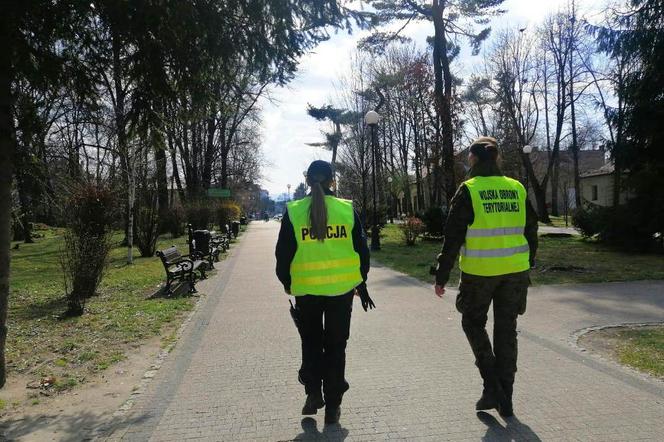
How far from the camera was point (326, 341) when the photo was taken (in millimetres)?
3791

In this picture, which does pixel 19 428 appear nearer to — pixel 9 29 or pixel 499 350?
pixel 9 29

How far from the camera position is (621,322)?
6.92 metres

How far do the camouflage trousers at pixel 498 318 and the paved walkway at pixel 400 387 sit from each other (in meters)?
0.35

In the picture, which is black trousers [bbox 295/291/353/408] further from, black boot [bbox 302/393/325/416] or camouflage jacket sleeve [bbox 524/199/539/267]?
camouflage jacket sleeve [bbox 524/199/539/267]

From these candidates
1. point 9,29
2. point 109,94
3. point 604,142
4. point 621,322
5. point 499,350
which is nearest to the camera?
point 499,350

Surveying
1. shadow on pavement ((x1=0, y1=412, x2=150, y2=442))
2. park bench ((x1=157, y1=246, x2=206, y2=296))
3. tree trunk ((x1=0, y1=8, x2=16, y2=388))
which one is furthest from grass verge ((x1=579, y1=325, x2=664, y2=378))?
park bench ((x1=157, y1=246, x2=206, y2=296))

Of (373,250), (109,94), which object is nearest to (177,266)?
(109,94)

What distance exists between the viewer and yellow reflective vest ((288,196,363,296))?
12.0 ft

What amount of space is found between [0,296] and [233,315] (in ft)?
12.4

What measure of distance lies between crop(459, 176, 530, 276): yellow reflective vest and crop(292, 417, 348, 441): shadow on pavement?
1.43 meters

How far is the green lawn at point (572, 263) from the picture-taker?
1130 centimetres

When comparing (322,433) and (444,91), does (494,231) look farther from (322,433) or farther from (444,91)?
(444,91)

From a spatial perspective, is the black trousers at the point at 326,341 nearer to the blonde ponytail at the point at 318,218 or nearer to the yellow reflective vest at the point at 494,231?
the blonde ponytail at the point at 318,218

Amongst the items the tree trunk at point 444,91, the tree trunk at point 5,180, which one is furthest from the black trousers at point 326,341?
the tree trunk at point 444,91
